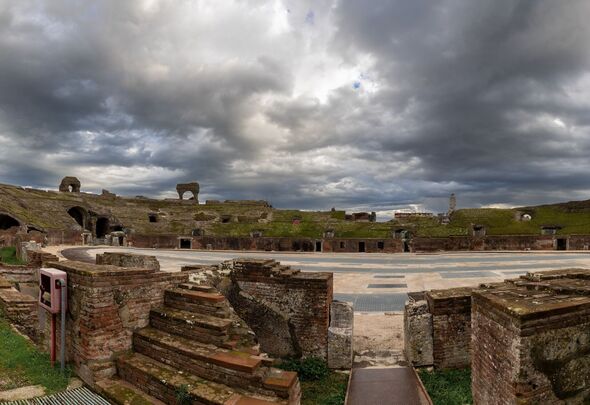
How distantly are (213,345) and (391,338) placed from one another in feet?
17.0

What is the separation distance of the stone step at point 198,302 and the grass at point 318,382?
2.16 m

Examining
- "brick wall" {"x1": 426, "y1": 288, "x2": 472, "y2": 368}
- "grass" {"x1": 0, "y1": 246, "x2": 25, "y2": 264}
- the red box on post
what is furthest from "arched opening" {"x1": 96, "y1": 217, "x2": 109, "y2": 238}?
"brick wall" {"x1": 426, "y1": 288, "x2": 472, "y2": 368}

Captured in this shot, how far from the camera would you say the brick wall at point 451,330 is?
7246mm

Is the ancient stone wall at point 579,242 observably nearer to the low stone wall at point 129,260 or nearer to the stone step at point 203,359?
the low stone wall at point 129,260

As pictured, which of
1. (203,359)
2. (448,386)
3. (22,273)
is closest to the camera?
(203,359)

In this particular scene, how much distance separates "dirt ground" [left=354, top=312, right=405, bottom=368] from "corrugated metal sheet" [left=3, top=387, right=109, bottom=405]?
4.86 meters

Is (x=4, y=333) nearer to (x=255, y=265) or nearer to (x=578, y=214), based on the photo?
(x=255, y=265)

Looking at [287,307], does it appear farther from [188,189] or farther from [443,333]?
[188,189]

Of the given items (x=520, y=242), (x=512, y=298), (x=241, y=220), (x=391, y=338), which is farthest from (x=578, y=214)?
(x=512, y=298)

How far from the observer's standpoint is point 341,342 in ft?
25.2

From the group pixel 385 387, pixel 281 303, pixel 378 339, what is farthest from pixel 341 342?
pixel 378 339

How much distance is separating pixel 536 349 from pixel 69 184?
72.2 metres

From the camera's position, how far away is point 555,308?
4.17m

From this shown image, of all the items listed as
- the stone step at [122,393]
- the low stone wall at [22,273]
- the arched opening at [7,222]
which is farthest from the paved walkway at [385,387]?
the arched opening at [7,222]
